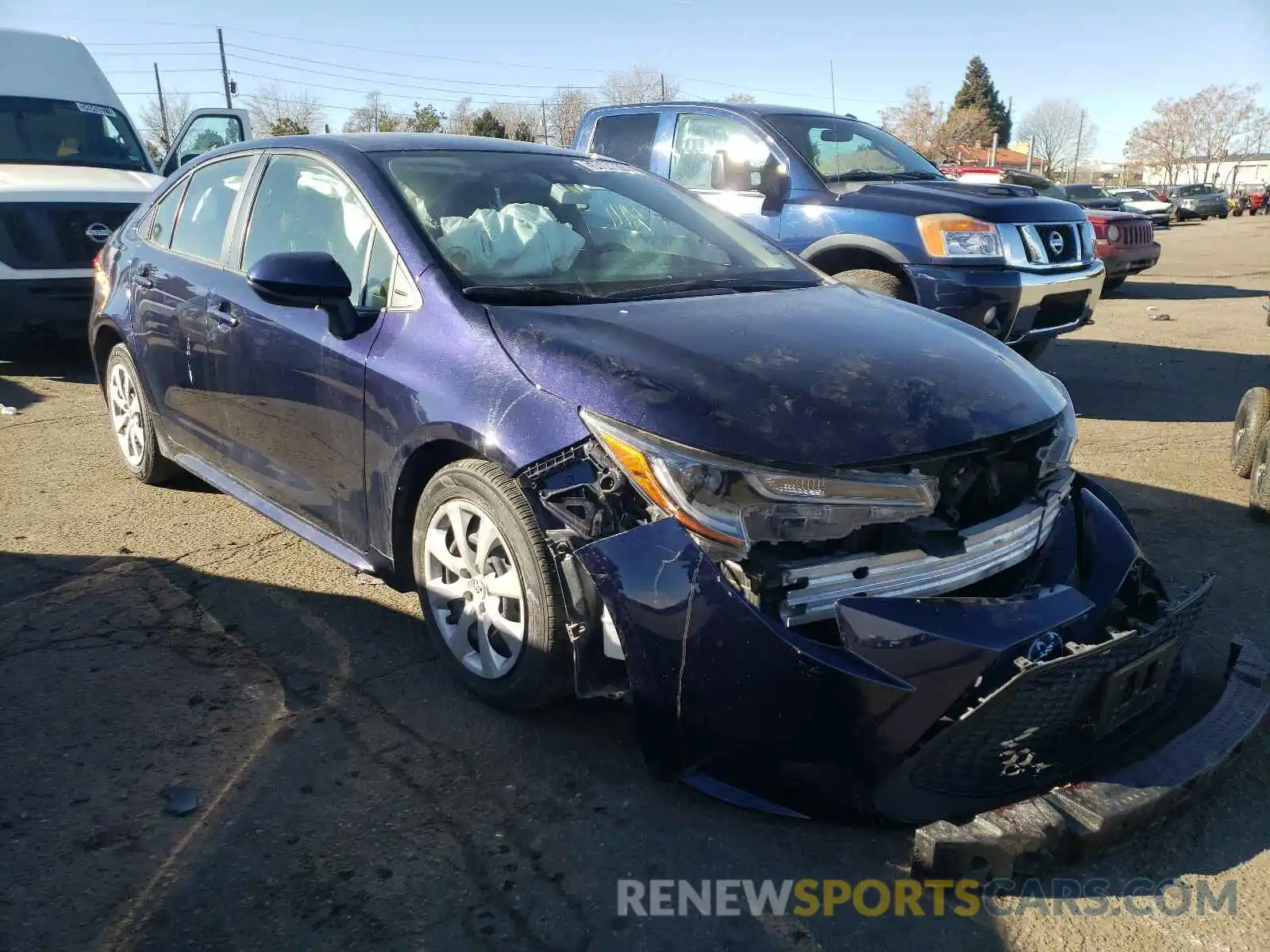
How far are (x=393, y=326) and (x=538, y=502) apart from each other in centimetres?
89

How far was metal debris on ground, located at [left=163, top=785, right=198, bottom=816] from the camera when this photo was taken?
2.57 meters

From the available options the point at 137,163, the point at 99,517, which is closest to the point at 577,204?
the point at 99,517

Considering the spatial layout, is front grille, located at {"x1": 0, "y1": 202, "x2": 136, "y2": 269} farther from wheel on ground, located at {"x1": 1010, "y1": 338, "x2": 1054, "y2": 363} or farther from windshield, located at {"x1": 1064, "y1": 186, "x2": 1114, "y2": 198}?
windshield, located at {"x1": 1064, "y1": 186, "x2": 1114, "y2": 198}

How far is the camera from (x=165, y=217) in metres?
4.81

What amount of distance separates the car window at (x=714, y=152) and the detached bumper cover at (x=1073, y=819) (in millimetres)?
5332

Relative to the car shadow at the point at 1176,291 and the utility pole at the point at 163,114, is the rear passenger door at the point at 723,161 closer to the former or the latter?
the car shadow at the point at 1176,291

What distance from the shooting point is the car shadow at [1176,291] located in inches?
546

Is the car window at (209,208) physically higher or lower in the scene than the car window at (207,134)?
lower

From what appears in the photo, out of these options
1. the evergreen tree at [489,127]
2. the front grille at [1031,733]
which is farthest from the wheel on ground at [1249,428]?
the evergreen tree at [489,127]

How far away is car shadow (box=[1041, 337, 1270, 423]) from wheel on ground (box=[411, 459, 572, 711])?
16.8 feet

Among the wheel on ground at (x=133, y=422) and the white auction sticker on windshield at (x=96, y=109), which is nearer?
the wheel on ground at (x=133, y=422)

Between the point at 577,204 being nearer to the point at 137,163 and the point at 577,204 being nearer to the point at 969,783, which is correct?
the point at 969,783

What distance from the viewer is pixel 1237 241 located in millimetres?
26406

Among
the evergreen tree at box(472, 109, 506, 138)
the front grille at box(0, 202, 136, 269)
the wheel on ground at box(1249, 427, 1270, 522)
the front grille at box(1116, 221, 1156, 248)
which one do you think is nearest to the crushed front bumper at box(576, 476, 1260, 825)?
the wheel on ground at box(1249, 427, 1270, 522)
